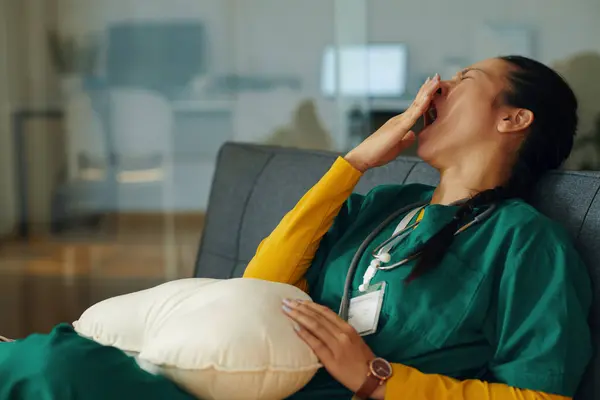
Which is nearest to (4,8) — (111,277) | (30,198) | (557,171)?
(30,198)

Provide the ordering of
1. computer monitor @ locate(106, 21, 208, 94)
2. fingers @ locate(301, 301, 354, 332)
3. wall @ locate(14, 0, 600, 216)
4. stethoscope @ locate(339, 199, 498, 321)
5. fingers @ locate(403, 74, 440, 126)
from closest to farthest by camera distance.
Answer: fingers @ locate(301, 301, 354, 332) < stethoscope @ locate(339, 199, 498, 321) < fingers @ locate(403, 74, 440, 126) < wall @ locate(14, 0, 600, 216) < computer monitor @ locate(106, 21, 208, 94)

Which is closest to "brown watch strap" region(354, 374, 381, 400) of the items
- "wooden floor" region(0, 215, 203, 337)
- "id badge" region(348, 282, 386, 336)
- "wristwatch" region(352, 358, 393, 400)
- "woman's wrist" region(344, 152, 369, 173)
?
"wristwatch" region(352, 358, 393, 400)

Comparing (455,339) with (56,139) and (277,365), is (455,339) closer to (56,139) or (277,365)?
(277,365)

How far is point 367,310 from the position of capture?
4.38 feet

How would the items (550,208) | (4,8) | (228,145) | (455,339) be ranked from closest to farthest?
1. (455,339)
2. (550,208)
3. (228,145)
4. (4,8)

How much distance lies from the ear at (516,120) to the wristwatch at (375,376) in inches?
19.6

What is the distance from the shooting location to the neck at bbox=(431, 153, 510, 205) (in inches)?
57.1

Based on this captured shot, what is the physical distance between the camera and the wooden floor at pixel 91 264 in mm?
3553

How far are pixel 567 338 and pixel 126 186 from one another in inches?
107

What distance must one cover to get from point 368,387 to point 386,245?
0.31 metres

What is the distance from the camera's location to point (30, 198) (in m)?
3.68

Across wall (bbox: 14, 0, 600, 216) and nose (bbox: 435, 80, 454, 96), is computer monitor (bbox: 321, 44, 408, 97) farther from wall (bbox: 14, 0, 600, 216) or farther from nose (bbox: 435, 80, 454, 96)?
nose (bbox: 435, 80, 454, 96)

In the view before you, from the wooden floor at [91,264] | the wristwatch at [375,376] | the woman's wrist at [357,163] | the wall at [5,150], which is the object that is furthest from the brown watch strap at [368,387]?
the wall at [5,150]

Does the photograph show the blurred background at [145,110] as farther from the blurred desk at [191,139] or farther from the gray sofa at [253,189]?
the gray sofa at [253,189]
